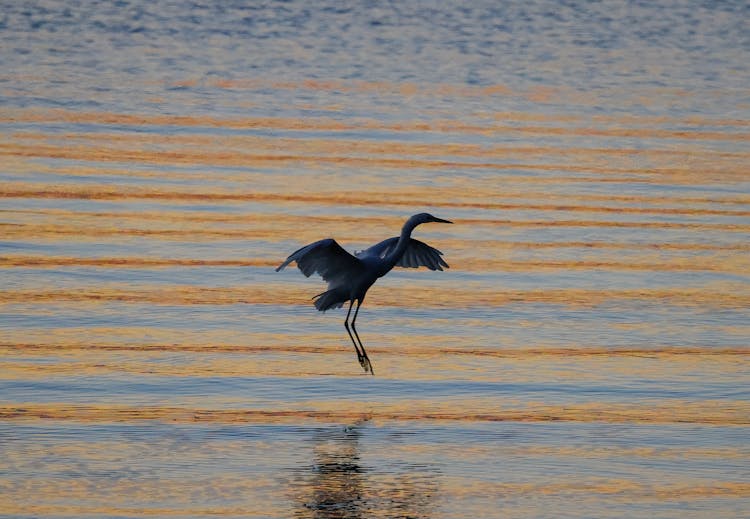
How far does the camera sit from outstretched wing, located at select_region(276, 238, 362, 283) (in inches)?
426

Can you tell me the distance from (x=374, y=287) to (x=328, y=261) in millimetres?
2552

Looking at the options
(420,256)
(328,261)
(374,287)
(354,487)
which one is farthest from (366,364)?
(374,287)

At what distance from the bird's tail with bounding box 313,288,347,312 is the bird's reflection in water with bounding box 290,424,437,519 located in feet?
6.72

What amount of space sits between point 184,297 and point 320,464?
3.84 metres

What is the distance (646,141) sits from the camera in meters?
19.7

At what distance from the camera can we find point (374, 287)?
537 inches

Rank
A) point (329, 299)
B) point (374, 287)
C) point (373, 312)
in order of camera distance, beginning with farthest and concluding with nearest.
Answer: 1. point (374, 287)
2. point (373, 312)
3. point (329, 299)

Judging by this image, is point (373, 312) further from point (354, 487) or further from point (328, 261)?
point (354, 487)

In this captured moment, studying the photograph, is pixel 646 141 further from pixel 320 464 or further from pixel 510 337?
pixel 320 464

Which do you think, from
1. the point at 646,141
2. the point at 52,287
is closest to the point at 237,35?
the point at 646,141

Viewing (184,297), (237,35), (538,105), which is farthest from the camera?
(237,35)

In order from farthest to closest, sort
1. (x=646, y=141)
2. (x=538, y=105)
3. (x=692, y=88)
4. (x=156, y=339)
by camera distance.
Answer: (x=692, y=88)
(x=538, y=105)
(x=646, y=141)
(x=156, y=339)

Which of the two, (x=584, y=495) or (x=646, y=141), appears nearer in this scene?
Answer: (x=584, y=495)

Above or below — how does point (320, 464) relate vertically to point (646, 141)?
above
